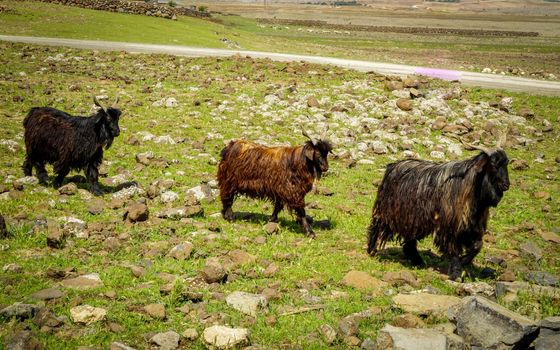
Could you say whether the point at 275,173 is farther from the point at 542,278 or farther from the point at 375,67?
the point at 375,67

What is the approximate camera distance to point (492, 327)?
6.02m

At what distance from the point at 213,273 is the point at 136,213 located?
282cm

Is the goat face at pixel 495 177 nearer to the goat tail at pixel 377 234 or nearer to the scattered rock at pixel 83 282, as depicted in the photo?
the goat tail at pixel 377 234

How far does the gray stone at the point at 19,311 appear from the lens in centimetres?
618

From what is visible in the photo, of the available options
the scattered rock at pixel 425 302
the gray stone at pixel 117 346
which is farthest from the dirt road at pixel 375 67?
the gray stone at pixel 117 346

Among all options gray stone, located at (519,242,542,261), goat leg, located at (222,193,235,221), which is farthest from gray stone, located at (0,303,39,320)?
gray stone, located at (519,242,542,261)

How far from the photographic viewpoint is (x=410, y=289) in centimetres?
798

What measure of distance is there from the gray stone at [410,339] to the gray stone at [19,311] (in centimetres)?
424

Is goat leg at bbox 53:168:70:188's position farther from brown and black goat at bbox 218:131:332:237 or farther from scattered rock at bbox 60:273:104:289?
scattered rock at bbox 60:273:104:289

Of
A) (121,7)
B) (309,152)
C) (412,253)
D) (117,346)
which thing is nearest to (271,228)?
(309,152)

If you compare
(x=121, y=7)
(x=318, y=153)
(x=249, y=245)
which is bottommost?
(x=249, y=245)

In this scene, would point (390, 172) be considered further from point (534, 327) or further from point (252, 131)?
point (252, 131)

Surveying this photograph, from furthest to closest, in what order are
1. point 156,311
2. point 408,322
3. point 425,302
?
point 425,302
point 156,311
point 408,322

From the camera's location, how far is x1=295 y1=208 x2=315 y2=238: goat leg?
10180 millimetres
